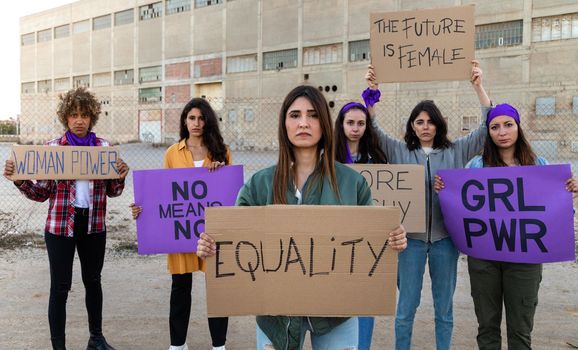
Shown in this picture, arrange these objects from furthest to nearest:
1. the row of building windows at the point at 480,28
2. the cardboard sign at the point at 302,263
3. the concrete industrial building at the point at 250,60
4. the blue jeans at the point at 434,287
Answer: the concrete industrial building at the point at 250,60
the row of building windows at the point at 480,28
the blue jeans at the point at 434,287
the cardboard sign at the point at 302,263

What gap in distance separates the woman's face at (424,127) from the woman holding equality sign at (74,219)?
2364mm

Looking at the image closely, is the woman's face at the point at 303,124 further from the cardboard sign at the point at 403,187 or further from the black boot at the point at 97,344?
the black boot at the point at 97,344

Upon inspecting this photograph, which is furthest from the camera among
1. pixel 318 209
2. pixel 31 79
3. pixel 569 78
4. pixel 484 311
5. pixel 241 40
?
pixel 31 79

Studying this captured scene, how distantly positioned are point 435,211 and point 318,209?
1.78 meters

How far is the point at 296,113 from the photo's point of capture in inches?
A: 85.0

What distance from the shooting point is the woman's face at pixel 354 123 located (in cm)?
360

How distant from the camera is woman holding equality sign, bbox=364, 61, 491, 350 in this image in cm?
346

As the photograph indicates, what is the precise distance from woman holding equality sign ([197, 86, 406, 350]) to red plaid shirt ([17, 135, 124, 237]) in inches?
73.9

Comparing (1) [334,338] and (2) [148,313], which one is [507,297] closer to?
(1) [334,338]

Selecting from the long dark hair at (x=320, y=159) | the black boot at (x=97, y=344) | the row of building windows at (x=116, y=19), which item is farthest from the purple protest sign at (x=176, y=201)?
the row of building windows at (x=116, y=19)

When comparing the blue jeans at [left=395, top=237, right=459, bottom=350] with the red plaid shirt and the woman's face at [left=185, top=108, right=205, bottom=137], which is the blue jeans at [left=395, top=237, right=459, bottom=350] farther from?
the red plaid shirt

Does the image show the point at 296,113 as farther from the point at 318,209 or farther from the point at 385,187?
the point at 385,187

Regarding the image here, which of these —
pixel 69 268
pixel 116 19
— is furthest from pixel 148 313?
pixel 116 19

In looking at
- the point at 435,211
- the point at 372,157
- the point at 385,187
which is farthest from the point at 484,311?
the point at 372,157
